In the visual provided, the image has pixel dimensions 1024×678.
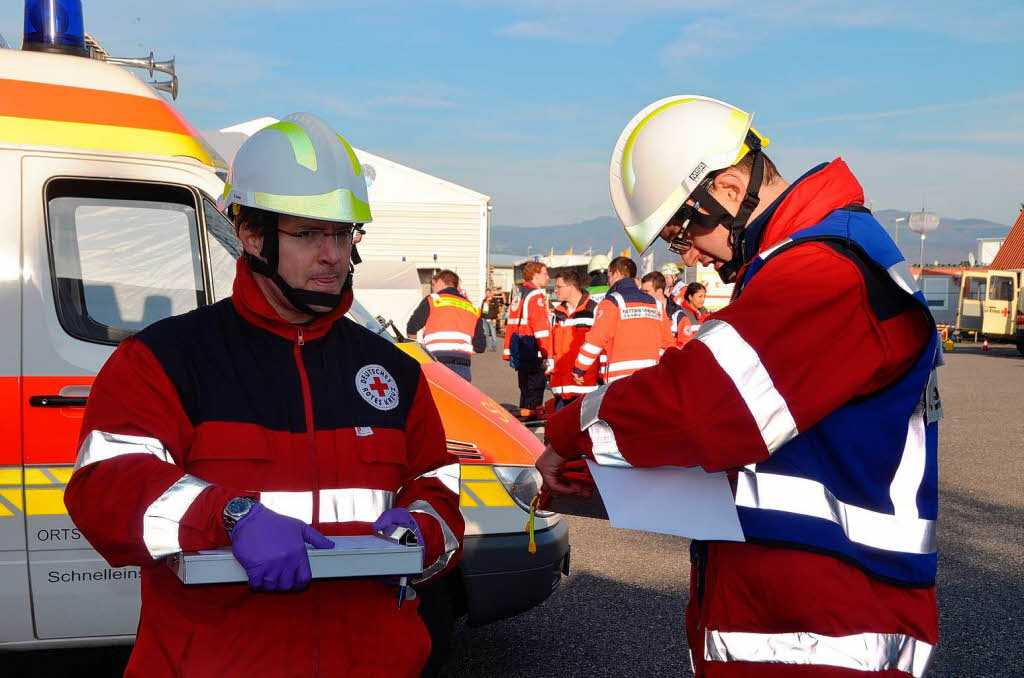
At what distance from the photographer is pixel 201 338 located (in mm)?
2240

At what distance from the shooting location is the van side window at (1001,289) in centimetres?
2986

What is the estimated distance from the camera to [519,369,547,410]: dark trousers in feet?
40.8

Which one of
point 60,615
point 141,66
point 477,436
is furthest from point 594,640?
point 141,66

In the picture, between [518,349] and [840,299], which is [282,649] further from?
[518,349]

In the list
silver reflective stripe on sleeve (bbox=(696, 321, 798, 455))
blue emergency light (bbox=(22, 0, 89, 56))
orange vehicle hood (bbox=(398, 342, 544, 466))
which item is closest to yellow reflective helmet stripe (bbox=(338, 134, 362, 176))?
silver reflective stripe on sleeve (bbox=(696, 321, 798, 455))

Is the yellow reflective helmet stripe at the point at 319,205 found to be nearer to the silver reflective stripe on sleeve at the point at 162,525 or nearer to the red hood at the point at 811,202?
the silver reflective stripe on sleeve at the point at 162,525

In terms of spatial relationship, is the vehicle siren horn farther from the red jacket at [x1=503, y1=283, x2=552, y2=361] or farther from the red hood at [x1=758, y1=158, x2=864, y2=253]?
the red jacket at [x1=503, y1=283, x2=552, y2=361]

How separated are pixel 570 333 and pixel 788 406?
8719 millimetres

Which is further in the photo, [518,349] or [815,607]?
[518,349]

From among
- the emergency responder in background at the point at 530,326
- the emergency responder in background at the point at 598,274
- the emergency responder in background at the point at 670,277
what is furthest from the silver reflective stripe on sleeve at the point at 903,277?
the emergency responder in background at the point at 670,277

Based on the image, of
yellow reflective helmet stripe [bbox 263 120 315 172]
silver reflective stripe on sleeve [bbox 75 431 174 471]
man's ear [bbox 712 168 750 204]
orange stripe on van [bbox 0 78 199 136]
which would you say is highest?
orange stripe on van [bbox 0 78 199 136]

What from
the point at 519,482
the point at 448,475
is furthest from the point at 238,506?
the point at 519,482

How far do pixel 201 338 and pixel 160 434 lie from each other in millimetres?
267

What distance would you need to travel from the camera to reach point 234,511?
193 cm
